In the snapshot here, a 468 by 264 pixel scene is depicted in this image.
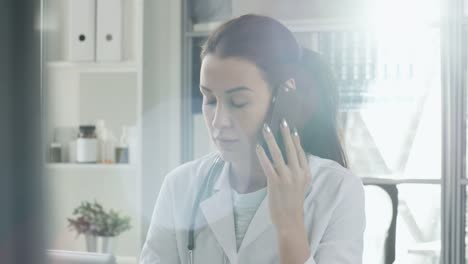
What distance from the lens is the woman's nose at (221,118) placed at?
3.34ft

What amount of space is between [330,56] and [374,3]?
16cm

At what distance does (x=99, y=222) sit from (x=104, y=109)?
275 millimetres

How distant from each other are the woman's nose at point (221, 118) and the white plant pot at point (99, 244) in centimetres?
53

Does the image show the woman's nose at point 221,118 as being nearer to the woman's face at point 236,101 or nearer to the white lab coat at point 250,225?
the woman's face at point 236,101

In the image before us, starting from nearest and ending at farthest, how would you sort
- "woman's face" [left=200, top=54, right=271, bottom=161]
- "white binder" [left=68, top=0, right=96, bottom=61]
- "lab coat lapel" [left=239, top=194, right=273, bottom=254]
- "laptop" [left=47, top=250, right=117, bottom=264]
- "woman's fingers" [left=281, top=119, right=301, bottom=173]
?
1. "laptop" [left=47, top=250, right=117, bottom=264]
2. "woman's fingers" [left=281, top=119, right=301, bottom=173]
3. "lab coat lapel" [left=239, top=194, right=273, bottom=254]
4. "woman's face" [left=200, top=54, right=271, bottom=161]
5. "white binder" [left=68, top=0, right=96, bottom=61]

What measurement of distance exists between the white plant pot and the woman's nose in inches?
20.9

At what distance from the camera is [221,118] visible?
1.02 metres

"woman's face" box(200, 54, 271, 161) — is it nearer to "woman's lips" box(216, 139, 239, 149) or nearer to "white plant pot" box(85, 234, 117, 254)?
"woman's lips" box(216, 139, 239, 149)

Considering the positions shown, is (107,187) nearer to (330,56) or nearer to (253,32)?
(330,56)

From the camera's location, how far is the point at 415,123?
4.61 feet

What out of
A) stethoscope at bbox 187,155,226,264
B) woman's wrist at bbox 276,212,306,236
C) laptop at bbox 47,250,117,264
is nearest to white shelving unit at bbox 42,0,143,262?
stethoscope at bbox 187,155,226,264

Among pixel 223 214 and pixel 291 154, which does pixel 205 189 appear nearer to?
pixel 223 214

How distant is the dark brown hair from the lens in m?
0.91

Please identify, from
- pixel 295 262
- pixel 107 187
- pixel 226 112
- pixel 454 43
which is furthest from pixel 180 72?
pixel 295 262
